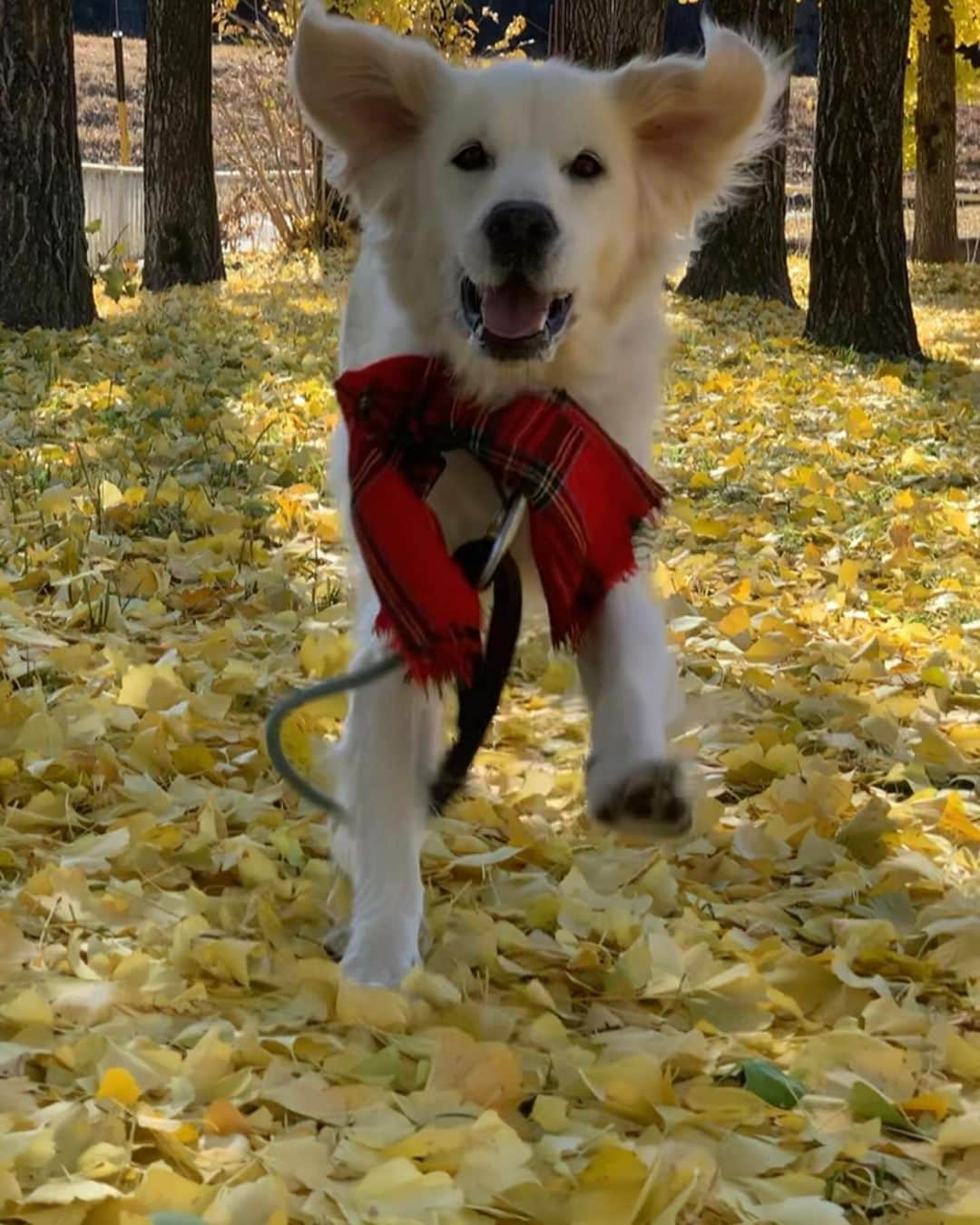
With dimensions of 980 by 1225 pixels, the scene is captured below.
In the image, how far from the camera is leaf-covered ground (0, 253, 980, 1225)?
1817 mm

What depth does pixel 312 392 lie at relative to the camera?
722cm

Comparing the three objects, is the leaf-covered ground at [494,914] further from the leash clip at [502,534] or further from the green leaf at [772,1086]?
the leash clip at [502,534]

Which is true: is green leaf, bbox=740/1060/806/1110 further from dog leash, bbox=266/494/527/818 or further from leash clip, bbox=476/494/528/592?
leash clip, bbox=476/494/528/592

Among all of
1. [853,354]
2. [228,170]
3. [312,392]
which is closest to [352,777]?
[312,392]

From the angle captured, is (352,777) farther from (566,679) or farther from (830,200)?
(830,200)

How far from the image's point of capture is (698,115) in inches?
112

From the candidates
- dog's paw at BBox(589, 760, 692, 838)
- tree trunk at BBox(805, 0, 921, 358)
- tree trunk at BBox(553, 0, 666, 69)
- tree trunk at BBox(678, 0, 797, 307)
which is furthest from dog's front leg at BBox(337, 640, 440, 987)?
tree trunk at BBox(678, 0, 797, 307)

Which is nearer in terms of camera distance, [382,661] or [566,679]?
[382,661]

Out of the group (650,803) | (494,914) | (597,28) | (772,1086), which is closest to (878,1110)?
(772,1086)

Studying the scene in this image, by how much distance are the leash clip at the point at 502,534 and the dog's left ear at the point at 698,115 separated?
70cm

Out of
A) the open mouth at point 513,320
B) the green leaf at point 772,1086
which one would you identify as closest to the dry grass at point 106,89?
the open mouth at point 513,320

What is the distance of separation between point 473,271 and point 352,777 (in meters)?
0.87

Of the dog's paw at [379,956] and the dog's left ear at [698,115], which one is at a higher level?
the dog's left ear at [698,115]

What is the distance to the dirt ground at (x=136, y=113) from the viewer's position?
110ft
